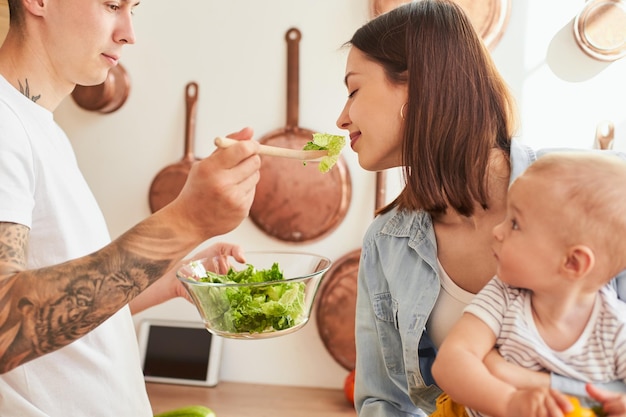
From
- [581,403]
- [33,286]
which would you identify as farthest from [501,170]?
[33,286]

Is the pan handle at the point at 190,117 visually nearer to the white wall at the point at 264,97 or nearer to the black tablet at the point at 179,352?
the white wall at the point at 264,97

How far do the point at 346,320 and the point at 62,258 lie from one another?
1.32 meters

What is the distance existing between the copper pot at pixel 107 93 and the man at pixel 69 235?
1.11 metres

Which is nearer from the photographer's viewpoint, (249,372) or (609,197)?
(609,197)

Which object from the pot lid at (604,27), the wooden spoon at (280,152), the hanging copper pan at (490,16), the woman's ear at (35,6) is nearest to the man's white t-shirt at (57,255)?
the woman's ear at (35,6)

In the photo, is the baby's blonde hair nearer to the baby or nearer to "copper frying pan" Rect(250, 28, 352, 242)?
the baby

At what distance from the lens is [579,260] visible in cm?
80

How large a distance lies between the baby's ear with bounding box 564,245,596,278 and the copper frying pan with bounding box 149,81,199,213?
1.72 meters

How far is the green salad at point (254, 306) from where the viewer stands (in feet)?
3.50

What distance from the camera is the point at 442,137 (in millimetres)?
1130

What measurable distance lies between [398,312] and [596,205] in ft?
1.42

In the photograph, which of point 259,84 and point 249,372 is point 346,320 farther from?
point 259,84

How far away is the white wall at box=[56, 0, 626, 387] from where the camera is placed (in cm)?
209

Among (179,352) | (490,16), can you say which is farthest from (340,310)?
(490,16)
